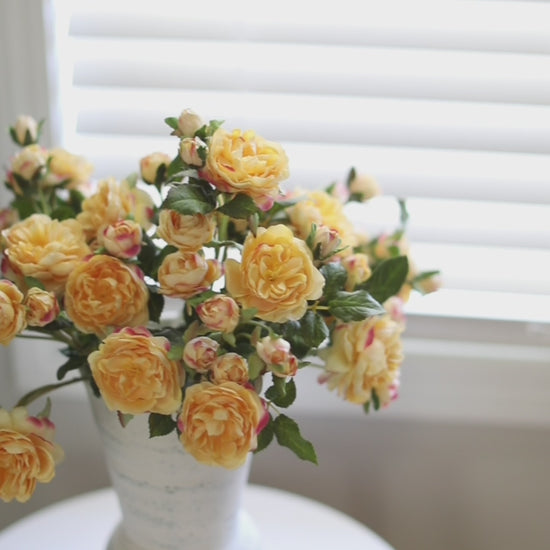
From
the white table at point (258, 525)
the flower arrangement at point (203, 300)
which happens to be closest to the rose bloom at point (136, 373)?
the flower arrangement at point (203, 300)

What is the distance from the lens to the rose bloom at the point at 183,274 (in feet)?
1.95

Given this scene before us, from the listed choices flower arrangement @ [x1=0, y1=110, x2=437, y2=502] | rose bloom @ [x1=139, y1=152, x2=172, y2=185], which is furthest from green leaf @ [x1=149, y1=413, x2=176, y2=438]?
rose bloom @ [x1=139, y1=152, x2=172, y2=185]

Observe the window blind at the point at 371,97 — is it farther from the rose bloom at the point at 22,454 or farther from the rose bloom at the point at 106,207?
the rose bloom at the point at 22,454

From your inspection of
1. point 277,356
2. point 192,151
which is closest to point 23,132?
point 192,151

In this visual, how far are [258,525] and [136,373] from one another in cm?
39

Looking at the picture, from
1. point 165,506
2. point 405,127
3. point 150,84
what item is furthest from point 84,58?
point 165,506

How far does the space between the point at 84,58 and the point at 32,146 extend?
0.79 ft

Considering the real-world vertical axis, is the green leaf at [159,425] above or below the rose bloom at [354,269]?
below

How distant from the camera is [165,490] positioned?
0.72 m

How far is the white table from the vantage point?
0.86 meters

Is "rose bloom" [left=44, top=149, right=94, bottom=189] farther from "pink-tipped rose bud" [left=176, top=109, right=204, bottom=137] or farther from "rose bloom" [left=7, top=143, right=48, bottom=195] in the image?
"pink-tipped rose bud" [left=176, top=109, right=204, bottom=137]

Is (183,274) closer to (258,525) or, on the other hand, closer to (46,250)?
(46,250)

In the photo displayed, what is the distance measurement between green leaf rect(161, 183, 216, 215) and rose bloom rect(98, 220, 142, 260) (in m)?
0.06

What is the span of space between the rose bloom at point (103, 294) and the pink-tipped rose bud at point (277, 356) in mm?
113
